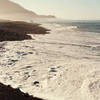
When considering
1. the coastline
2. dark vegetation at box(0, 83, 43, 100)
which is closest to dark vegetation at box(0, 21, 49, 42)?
the coastline

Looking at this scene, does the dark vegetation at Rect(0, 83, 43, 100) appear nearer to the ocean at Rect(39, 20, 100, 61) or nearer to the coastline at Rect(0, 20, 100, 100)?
the coastline at Rect(0, 20, 100, 100)

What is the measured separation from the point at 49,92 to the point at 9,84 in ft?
5.84

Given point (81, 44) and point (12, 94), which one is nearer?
point (12, 94)

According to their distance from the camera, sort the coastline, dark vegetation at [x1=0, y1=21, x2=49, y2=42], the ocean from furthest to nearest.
Answer: 1. dark vegetation at [x1=0, y1=21, x2=49, y2=42]
2. the ocean
3. the coastline

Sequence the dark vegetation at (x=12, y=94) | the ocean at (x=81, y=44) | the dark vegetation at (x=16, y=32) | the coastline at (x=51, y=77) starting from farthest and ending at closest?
1. the dark vegetation at (x=16, y=32)
2. the ocean at (x=81, y=44)
3. the coastline at (x=51, y=77)
4. the dark vegetation at (x=12, y=94)

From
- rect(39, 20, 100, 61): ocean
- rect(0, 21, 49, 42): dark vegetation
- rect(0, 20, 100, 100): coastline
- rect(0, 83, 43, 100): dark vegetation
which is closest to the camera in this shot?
rect(0, 83, 43, 100): dark vegetation

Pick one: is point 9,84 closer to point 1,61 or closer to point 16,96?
point 16,96

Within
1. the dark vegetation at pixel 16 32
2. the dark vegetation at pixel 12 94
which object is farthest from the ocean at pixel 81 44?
the dark vegetation at pixel 12 94

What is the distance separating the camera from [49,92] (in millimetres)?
8273

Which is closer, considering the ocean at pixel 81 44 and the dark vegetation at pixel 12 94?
the dark vegetation at pixel 12 94

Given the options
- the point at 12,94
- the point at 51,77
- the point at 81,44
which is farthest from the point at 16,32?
the point at 12,94

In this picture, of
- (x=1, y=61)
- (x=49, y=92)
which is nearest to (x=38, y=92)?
(x=49, y=92)

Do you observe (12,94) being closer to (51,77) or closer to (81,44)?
(51,77)

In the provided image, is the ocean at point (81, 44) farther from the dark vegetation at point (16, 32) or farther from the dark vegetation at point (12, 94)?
the dark vegetation at point (12, 94)
